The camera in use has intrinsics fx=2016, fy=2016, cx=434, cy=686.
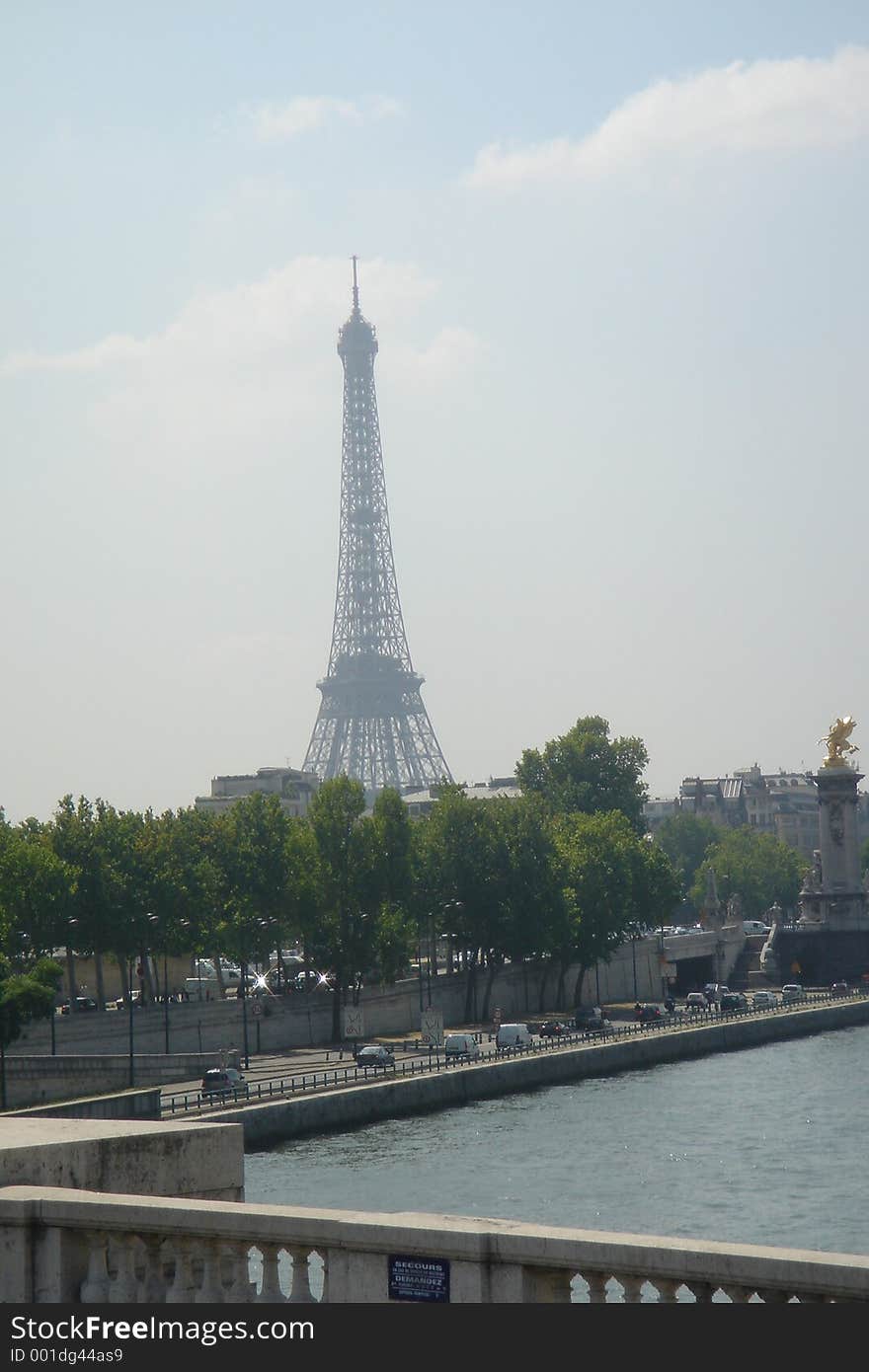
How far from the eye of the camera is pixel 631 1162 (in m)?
49.6

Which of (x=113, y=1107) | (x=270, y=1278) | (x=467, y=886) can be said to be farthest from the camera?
(x=467, y=886)

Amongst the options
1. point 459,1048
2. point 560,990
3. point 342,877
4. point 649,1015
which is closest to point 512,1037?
point 459,1048

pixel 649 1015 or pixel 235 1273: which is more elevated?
pixel 235 1273

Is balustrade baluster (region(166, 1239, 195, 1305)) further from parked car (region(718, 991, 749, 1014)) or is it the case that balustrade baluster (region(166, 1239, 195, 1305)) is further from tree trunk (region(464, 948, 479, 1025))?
parked car (region(718, 991, 749, 1014))

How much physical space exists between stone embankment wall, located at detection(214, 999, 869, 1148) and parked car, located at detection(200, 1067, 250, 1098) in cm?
103

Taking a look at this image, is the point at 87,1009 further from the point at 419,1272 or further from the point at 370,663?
the point at 370,663

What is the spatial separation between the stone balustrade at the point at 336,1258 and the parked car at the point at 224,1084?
45.9m

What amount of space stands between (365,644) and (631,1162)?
130688 mm

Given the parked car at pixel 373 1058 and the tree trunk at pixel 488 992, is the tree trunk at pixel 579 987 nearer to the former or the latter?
the tree trunk at pixel 488 992

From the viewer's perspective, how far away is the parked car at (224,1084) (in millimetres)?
55441

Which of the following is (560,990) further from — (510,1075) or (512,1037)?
(510,1075)

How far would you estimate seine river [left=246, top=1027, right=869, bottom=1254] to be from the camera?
41344mm

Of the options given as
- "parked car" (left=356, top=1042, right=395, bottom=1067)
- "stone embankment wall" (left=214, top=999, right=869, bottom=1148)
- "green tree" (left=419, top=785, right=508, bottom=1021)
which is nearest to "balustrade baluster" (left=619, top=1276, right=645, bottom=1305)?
"stone embankment wall" (left=214, top=999, right=869, bottom=1148)

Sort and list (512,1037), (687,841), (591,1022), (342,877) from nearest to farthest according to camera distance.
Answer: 1. (512,1037)
2. (342,877)
3. (591,1022)
4. (687,841)
